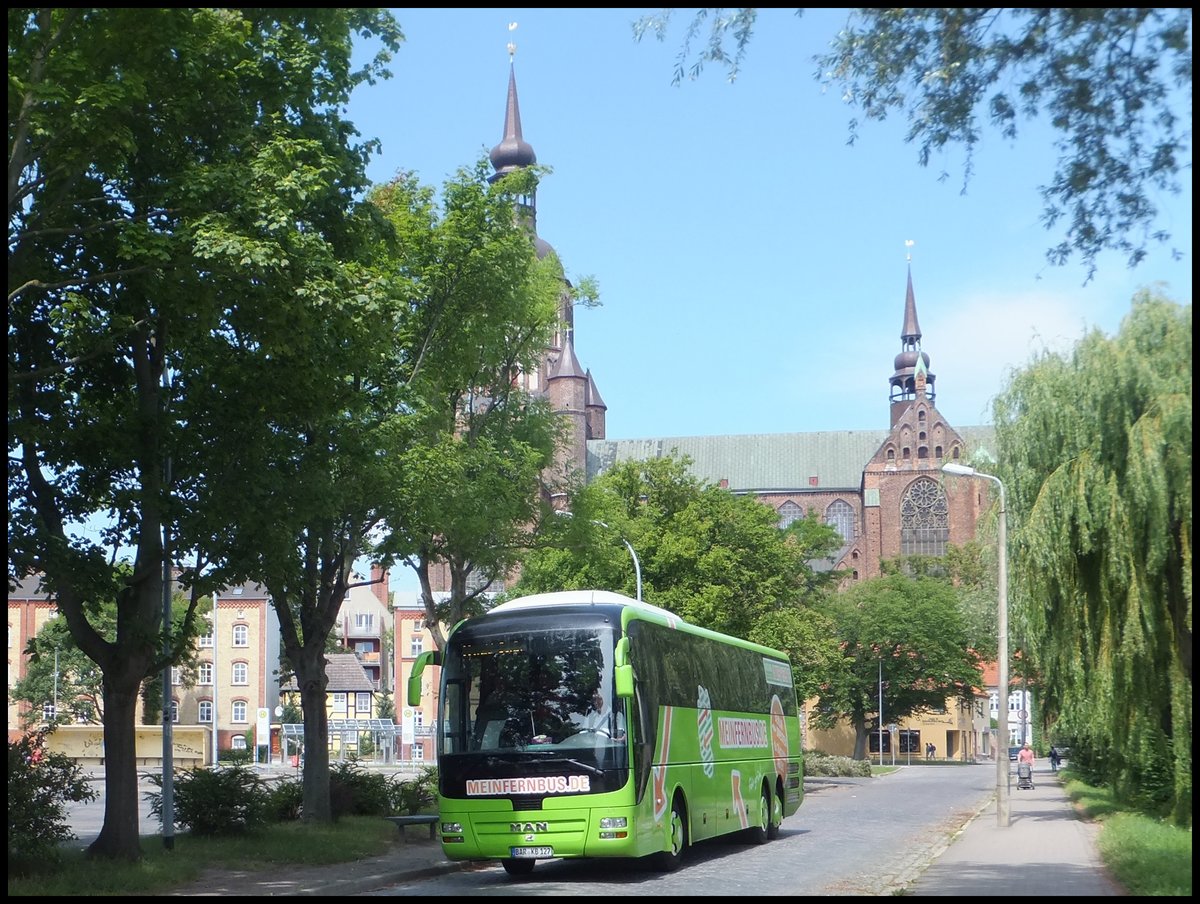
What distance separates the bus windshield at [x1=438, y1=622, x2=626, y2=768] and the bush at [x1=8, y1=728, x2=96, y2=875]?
427cm

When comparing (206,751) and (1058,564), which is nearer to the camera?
(1058,564)

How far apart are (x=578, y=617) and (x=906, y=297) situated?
4386 inches

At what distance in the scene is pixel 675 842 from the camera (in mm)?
18594

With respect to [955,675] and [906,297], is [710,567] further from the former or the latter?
[906,297]

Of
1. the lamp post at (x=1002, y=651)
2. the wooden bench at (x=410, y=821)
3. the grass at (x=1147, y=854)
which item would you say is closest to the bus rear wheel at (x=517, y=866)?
the wooden bench at (x=410, y=821)

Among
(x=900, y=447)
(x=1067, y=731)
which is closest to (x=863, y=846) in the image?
(x=1067, y=731)

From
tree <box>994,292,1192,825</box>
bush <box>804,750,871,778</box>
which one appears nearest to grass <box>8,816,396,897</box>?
tree <box>994,292,1192,825</box>

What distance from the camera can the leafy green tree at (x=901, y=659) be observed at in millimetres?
82125

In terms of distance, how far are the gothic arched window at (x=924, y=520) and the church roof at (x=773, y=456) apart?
11.8 m

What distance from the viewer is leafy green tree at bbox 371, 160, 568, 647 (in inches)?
926

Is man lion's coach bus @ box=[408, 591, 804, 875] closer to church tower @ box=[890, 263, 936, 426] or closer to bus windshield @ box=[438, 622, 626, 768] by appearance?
bus windshield @ box=[438, 622, 626, 768]

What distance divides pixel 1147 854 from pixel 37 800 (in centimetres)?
1154

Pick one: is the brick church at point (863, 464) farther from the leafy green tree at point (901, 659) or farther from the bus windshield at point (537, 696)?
the bus windshield at point (537, 696)

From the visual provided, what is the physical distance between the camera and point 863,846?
73.9 ft
